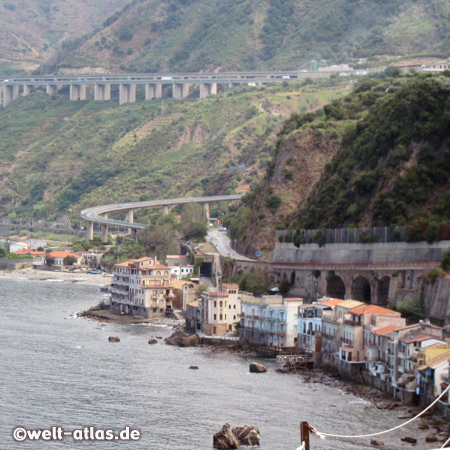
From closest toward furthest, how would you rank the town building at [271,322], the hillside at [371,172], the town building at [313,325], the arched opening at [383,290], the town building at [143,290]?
the town building at [313,325] → the town building at [271,322] → the arched opening at [383,290] → the hillside at [371,172] → the town building at [143,290]

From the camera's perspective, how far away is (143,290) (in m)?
99.9

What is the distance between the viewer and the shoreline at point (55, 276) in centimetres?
13638

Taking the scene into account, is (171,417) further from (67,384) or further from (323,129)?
(323,129)

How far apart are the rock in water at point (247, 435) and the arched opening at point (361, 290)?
104 ft

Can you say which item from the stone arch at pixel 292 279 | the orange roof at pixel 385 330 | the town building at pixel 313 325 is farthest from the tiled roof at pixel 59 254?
the orange roof at pixel 385 330

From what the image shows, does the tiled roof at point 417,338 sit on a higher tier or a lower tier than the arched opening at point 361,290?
lower

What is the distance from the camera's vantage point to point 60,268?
149875mm

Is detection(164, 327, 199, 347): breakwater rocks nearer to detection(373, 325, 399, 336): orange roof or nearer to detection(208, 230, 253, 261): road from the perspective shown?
detection(373, 325, 399, 336): orange roof

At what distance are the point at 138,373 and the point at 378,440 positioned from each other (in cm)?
2067

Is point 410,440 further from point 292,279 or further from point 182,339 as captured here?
point 292,279

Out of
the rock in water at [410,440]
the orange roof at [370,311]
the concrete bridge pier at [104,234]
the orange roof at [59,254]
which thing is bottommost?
the rock in water at [410,440]

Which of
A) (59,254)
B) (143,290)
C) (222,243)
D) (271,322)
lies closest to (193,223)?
(222,243)

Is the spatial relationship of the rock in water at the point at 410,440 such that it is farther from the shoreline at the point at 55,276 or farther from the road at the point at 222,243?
the shoreline at the point at 55,276

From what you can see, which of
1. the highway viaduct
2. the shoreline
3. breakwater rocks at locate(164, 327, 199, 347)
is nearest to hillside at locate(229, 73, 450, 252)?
breakwater rocks at locate(164, 327, 199, 347)
